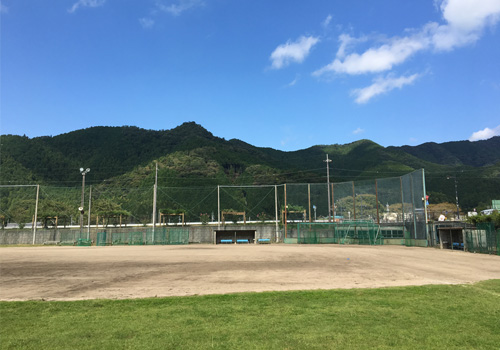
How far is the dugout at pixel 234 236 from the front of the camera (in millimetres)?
40281

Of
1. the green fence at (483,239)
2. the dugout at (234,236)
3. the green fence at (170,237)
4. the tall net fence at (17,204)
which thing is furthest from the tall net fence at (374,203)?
the tall net fence at (17,204)

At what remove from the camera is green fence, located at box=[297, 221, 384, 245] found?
33.9m

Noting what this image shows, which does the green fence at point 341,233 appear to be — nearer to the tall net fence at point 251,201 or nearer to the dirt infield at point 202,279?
the tall net fence at point 251,201

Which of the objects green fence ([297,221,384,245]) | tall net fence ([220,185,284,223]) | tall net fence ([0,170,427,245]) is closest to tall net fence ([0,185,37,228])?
tall net fence ([0,170,427,245])

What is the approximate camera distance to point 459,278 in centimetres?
1120

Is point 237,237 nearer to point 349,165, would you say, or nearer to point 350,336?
point 350,336

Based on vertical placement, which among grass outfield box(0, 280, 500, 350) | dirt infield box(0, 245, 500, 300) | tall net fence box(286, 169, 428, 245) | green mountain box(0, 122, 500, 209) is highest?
green mountain box(0, 122, 500, 209)

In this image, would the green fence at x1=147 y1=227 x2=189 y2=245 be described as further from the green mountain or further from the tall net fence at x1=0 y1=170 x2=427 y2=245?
the green mountain

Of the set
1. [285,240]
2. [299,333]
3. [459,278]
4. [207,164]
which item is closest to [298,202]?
[285,240]

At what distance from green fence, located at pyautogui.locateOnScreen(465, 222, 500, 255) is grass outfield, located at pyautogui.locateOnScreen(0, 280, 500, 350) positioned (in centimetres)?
1530

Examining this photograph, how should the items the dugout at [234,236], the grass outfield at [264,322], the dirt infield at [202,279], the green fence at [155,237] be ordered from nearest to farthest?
the grass outfield at [264,322] < the dirt infield at [202,279] < the green fence at [155,237] < the dugout at [234,236]

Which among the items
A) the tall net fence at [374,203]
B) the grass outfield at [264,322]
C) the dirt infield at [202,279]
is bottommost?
the dirt infield at [202,279]

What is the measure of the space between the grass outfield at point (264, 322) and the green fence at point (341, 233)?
26.8m

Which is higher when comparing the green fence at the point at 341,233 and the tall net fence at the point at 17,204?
the tall net fence at the point at 17,204
